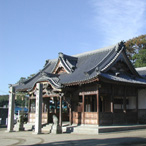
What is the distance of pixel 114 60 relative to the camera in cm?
1978

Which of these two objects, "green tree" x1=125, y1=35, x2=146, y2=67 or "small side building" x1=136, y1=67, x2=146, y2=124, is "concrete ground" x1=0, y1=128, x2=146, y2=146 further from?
"green tree" x1=125, y1=35, x2=146, y2=67

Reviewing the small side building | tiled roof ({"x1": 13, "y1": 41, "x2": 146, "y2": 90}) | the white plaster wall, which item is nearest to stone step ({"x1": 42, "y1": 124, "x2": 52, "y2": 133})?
tiled roof ({"x1": 13, "y1": 41, "x2": 146, "y2": 90})

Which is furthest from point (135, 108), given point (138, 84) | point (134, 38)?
point (134, 38)

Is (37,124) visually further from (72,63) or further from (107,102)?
(72,63)

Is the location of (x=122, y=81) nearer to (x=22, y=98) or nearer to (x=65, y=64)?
(x=65, y=64)

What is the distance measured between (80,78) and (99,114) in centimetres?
330

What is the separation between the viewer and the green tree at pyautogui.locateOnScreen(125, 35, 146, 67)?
141ft

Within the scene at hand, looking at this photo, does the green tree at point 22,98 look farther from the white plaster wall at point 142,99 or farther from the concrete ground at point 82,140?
the white plaster wall at point 142,99

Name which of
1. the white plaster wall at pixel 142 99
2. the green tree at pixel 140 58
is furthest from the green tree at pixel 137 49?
the white plaster wall at pixel 142 99

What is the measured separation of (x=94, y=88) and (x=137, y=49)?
31.9 m

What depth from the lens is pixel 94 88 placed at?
18.3 metres

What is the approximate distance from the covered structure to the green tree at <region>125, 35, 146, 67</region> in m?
22.1

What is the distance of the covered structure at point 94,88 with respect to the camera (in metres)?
17.8

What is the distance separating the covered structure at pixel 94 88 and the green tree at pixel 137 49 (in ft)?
72.3
